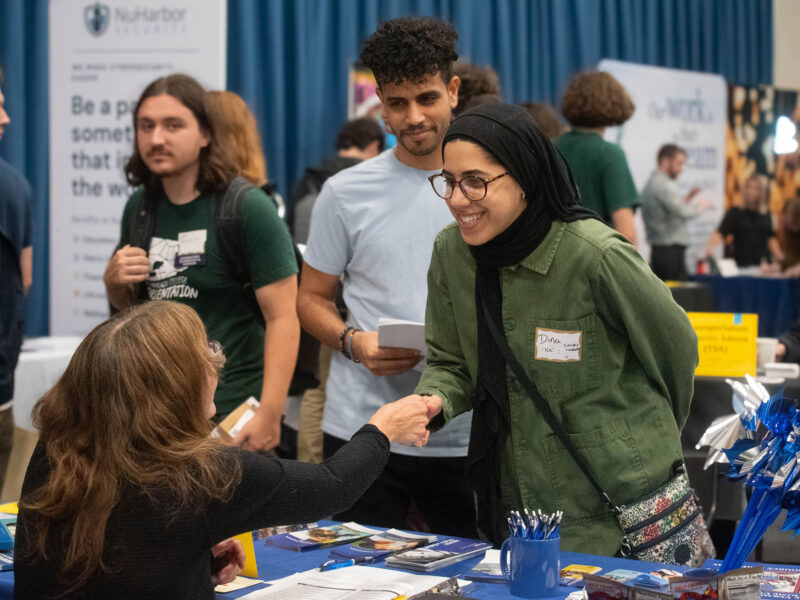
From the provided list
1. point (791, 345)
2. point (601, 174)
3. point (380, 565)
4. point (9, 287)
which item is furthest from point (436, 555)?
point (601, 174)

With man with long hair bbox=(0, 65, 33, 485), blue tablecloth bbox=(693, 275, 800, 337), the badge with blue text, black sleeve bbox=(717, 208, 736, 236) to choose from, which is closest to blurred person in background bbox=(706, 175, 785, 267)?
black sleeve bbox=(717, 208, 736, 236)

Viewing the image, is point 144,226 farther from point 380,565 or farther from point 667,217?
point 667,217

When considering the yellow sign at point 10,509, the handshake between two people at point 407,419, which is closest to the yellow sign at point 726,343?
the handshake between two people at point 407,419

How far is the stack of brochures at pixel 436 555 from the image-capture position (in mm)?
1858

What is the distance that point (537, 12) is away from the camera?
836 centimetres

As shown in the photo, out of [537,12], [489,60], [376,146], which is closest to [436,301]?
[376,146]

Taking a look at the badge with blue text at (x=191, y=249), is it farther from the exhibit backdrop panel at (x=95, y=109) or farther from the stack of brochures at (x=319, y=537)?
the exhibit backdrop panel at (x=95, y=109)

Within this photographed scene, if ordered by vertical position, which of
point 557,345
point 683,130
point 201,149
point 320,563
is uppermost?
point 683,130

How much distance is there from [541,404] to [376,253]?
674 millimetres

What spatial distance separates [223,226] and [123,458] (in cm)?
119

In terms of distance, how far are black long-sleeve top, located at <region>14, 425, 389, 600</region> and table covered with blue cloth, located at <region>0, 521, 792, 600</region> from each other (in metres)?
0.22

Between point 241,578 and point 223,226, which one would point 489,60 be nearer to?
point 223,226

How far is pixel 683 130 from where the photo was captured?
8.73 meters

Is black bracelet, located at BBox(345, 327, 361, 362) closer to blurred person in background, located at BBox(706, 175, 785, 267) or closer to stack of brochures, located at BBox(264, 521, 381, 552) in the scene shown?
stack of brochures, located at BBox(264, 521, 381, 552)
